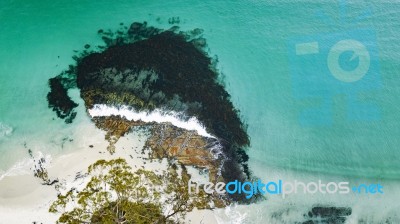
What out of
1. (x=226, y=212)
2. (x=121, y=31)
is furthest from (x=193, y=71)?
(x=226, y=212)

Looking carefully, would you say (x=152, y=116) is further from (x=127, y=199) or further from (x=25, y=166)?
(x=25, y=166)

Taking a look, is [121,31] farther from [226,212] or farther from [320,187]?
[320,187]

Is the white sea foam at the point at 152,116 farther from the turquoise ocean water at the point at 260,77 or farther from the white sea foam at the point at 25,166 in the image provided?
the white sea foam at the point at 25,166
